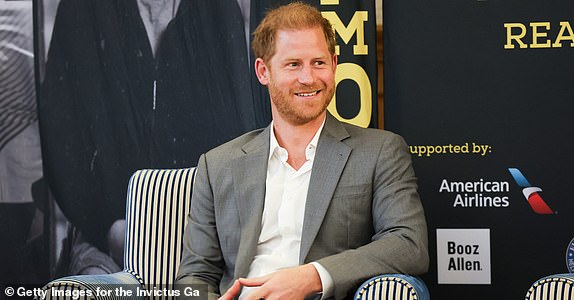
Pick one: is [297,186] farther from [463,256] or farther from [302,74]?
[463,256]

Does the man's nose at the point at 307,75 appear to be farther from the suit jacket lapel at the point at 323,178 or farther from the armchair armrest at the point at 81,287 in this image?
the armchair armrest at the point at 81,287

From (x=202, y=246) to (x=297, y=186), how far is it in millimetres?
410

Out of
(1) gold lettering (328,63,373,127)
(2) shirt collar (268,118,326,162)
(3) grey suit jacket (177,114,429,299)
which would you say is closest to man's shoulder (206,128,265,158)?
(3) grey suit jacket (177,114,429,299)

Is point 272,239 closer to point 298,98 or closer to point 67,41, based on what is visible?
point 298,98

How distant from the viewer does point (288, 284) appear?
2539 millimetres

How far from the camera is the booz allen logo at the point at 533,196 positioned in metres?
3.77

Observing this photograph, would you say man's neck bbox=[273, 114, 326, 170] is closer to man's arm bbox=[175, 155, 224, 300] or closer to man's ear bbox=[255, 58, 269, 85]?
man's ear bbox=[255, 58, 269, 85]

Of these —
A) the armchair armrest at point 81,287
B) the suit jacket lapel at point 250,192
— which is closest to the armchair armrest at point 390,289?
the suit jacket lapel at point 250,192

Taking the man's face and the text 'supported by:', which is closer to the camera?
the text 'supported by:'

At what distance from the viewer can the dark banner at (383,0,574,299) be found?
3.75 metres

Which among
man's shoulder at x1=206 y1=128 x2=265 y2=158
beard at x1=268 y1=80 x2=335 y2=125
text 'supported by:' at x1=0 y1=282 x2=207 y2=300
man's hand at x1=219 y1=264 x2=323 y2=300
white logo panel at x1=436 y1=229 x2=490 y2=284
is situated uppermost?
beard at x1=268 y1=80 x2=335 y2=125

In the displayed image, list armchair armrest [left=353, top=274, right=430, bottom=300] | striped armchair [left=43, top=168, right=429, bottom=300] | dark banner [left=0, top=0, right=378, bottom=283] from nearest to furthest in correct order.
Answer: armchair armrest [left=353, top=274, right=430, bottom=300] → striped armchair [left=43, top=168, right=429, bottom=300] → dark banner [left=0, top=0, right=378, bottom=283]

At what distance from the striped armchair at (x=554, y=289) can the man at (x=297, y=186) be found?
0.37m

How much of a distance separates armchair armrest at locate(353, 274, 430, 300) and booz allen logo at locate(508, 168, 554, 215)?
145cm
